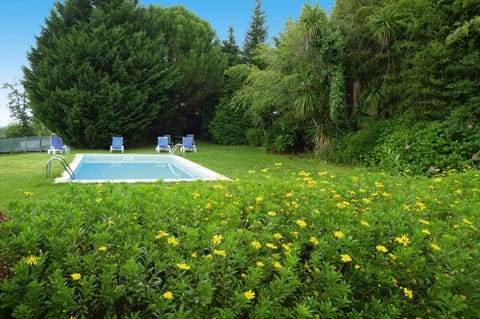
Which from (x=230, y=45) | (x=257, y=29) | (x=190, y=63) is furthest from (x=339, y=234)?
(x=257, y=29)

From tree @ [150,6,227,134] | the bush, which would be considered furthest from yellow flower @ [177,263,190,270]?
tree @ [150,6,227,134]

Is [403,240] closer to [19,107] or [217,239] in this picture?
[217,239]

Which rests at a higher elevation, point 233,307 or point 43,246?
point 43,246

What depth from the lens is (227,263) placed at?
152 centimetres

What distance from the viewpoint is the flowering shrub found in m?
1.33

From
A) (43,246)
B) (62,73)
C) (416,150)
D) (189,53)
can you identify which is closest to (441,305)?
(43,246)

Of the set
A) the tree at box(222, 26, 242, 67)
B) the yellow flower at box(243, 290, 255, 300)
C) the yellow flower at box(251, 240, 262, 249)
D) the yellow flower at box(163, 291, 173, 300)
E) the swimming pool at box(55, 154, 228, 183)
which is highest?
the tree at box(222, 26, 242, 67)

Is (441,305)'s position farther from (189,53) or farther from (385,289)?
(189,53)

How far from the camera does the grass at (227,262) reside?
1.33 meters

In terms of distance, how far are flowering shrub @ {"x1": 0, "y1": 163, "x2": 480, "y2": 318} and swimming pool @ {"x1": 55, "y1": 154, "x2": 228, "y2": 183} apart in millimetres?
6150

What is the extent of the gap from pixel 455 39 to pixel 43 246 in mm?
9433

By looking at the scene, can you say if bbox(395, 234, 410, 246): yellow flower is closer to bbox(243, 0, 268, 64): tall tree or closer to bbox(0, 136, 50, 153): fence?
bbox(0, 136, 50, 153): fence

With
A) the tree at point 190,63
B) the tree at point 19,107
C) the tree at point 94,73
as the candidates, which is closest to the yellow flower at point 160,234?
the tree at point 94,73

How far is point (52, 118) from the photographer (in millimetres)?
16781
